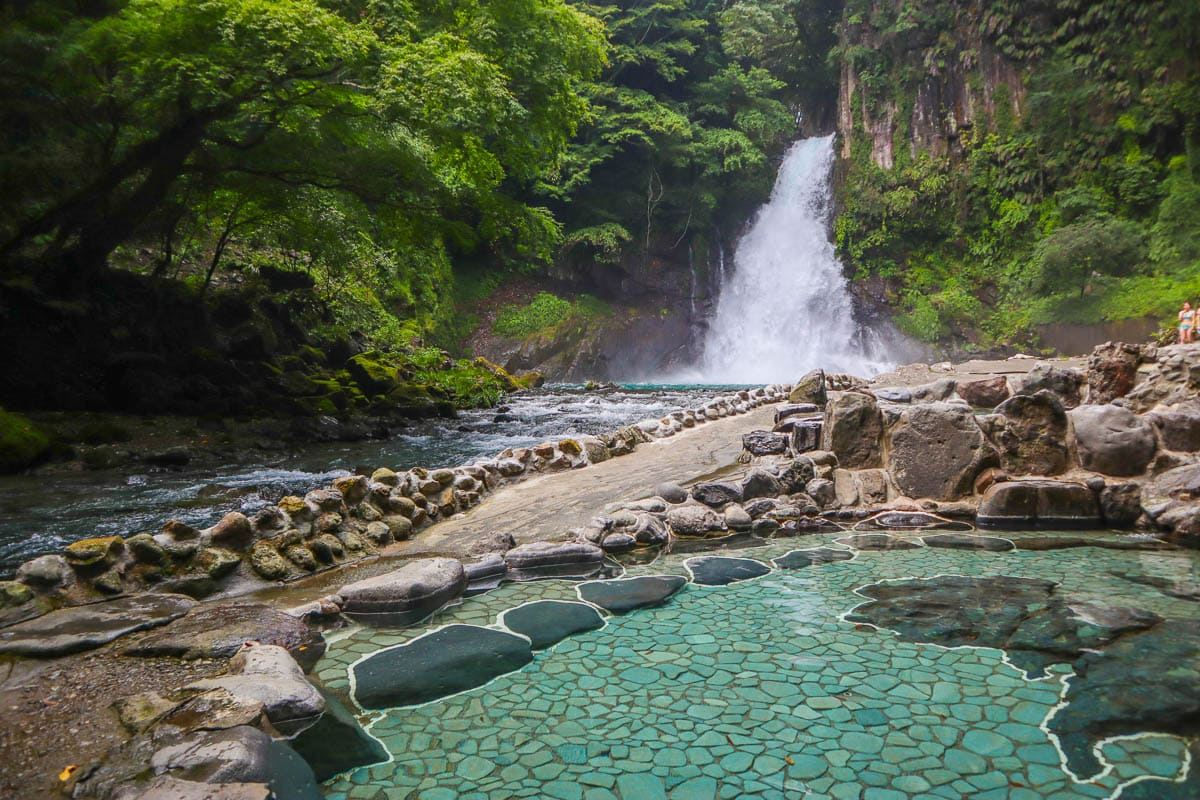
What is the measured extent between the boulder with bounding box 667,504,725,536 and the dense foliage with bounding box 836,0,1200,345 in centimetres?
1864

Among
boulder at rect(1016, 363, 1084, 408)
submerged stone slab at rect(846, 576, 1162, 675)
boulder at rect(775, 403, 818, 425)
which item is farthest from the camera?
boulder at rect(775, 403, 818, 425)

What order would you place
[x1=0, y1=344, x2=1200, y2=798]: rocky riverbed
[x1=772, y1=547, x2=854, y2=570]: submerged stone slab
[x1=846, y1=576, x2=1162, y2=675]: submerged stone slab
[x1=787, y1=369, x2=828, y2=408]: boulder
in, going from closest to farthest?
1. [x1=0, y1=344, x2=1200, y2=798]: rocky riverbed
2. [x1=846, y1=576, x2=1162, y2=675]: submerged stone slab
3. [x1=772, y1=547, x2=854, y2=570]: submerged stone slab
4. [x1=787, y1=369, x2=828, y2=408]: boulder

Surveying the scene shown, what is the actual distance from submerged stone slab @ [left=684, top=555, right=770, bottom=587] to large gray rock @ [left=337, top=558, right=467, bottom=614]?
1.32 metres

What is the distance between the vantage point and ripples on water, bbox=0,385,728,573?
5.32 metres

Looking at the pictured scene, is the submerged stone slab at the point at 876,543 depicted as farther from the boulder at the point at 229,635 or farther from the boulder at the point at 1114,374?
the boulder at the point at 1114,374

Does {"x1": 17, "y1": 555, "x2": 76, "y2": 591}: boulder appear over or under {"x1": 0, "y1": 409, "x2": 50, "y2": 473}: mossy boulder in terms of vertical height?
under

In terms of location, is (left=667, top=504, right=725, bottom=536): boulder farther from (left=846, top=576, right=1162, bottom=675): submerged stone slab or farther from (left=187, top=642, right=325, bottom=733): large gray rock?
(left=187, top=642, right=325, bottom=733): large gray rock

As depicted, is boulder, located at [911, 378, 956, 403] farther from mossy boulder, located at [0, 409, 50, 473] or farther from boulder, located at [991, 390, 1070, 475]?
mossy boulder, located at [0, 409, 50, 473]

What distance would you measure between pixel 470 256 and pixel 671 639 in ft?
86.1

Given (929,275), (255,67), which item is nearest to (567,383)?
(929,275)

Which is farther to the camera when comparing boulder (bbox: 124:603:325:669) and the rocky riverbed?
boulder (bbox: 124:603:325:669)

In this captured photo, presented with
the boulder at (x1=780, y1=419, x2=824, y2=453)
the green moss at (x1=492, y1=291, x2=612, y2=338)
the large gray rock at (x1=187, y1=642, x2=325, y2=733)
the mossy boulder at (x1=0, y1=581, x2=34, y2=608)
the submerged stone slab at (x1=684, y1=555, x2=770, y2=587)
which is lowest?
the submerged stone slab at (x1=684, y1=555, x2=770, y2=587)

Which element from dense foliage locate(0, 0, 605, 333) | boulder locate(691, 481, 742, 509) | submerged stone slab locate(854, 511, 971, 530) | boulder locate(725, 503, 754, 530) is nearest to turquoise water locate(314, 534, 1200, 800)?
submerged stone slab locate(854, 511, 971, 530)

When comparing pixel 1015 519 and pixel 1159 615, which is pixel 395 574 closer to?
pixel 1159 615
